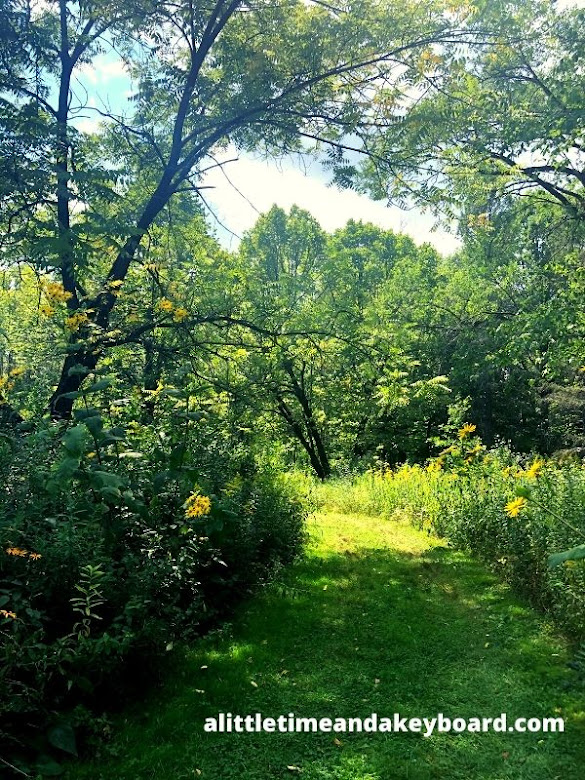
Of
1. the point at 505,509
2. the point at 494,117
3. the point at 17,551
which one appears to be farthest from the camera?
the point at 494,117

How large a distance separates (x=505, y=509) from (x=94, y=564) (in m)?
3.73

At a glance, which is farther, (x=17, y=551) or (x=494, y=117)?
(x=494, y=117)

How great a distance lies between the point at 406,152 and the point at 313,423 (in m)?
10.1

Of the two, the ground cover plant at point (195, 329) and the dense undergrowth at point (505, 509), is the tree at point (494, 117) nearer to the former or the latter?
the ground cover plant at point (195, 329)

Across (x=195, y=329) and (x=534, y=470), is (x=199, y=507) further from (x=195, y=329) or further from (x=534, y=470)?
(x=195, y=329)

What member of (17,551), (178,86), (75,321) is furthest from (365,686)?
(178,86)

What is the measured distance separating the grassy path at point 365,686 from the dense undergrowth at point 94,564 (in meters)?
0.25

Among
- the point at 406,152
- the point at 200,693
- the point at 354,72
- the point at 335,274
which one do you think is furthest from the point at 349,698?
the point at 335,274

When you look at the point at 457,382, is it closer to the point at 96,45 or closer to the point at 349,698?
the point at 96,45

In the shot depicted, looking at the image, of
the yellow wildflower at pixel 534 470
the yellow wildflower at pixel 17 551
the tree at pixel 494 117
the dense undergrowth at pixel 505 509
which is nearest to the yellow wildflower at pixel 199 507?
the yellow wildflower at pixel 17 551

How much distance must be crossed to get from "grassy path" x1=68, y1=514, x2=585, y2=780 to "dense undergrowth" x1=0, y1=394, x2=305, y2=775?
0.83ft

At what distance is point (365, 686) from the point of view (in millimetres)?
3523

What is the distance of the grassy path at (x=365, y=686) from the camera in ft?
9.16

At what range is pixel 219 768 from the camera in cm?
276
